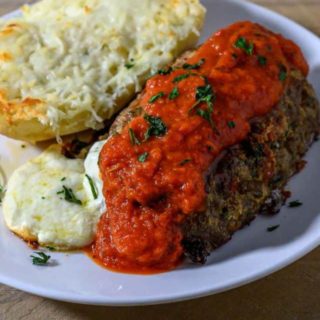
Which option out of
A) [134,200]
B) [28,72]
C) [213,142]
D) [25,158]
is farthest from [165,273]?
[28,72]

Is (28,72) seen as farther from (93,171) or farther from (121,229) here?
(121,229)

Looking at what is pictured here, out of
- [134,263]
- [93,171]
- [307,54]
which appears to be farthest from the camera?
[307,54]

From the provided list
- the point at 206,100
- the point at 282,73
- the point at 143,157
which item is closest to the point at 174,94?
the point at 206,100

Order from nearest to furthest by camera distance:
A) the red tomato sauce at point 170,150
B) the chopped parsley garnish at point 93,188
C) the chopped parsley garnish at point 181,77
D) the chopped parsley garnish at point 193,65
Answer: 1. the red tomato sauce at point 170,150
2. the chopped parsley garnish at point 93,188
3. the chopped parsley garnish at point 181,77
4. the chopped parsley garnish at point 193,65

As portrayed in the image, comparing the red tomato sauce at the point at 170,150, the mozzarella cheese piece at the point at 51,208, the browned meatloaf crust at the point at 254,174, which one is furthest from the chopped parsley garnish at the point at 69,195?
the browned meatloaf crust at the point at 254,174

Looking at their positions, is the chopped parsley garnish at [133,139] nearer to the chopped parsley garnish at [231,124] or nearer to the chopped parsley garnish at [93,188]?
the chopped parsley garnish at [93,188]
